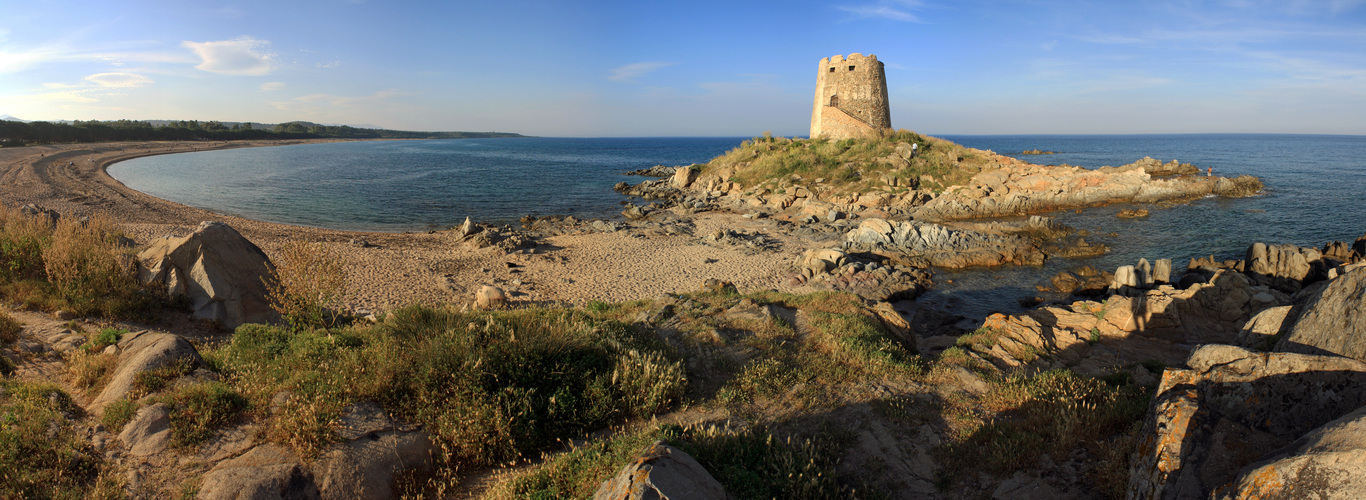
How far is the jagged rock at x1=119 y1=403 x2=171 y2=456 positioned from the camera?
471cm

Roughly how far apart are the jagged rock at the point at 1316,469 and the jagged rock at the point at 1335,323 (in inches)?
94.6

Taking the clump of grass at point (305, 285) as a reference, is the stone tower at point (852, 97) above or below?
above

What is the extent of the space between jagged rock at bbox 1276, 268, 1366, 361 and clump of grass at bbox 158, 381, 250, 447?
9.96m

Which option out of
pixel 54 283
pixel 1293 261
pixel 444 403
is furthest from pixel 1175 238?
pixel 54 283

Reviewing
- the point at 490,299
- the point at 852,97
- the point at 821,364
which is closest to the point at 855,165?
the point at 852,97

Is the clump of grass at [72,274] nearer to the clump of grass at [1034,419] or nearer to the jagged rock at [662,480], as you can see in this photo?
the jagged rock at [662,480]

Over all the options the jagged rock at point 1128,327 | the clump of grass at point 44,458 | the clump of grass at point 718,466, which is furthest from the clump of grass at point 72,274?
the jagged rock at point 1128,327

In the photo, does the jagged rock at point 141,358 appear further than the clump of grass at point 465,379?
Yes

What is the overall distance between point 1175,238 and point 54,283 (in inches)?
1351

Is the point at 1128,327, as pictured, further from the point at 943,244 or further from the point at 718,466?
the point at 718,466

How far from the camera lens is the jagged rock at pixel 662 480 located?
3322 millimetres

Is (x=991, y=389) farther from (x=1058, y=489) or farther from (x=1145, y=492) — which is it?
(x=1145, y=492)

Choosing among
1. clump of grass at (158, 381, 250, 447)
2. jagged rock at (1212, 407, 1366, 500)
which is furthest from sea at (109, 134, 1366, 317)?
clump of grass at (158, 381, 250, 447)

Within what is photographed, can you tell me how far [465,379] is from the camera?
546cm
